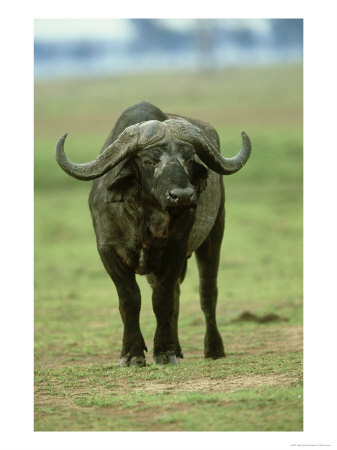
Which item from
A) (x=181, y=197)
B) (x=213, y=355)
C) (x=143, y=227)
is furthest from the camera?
(x=213, y=355)

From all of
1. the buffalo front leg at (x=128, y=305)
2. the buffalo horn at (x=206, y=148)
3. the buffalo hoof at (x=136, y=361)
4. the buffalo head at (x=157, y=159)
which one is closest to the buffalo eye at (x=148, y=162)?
the buffalo head at (x=157, y=159)

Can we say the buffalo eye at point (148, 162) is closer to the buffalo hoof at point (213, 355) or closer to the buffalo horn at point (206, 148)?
the buffalo horn at point (206, 148)

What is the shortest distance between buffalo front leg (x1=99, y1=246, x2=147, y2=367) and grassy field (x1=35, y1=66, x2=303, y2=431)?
17 cm

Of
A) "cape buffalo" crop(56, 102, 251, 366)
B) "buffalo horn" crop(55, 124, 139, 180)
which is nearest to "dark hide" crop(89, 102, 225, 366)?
"cape buffalo" crop(56, 102, 251, 366)

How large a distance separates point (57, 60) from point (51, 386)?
182 ft

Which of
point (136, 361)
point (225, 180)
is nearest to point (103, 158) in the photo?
point (136, 361)

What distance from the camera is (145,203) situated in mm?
7820

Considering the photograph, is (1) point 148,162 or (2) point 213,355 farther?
(2) point 213,355

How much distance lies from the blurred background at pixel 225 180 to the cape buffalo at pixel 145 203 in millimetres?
1621

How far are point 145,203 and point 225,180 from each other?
21833 millimetres

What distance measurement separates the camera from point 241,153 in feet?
27.3

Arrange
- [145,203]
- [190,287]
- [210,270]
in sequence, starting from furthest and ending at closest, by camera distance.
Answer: [190,287] < [210,270] < [145,203]

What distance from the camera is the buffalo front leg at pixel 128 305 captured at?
812 cm

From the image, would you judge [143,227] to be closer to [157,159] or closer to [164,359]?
[157,159]
